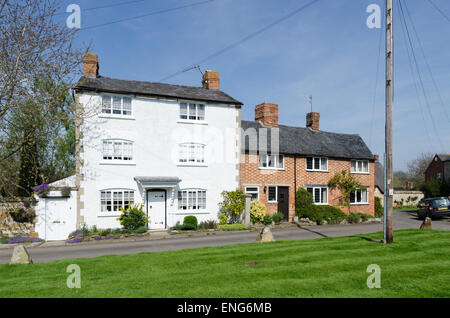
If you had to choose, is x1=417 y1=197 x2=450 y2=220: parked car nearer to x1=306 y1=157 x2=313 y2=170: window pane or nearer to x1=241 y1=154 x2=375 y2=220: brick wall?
x1=241 y1=154 x2=375 y2=220: brick wall

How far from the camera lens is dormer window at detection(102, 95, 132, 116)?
2148 cm

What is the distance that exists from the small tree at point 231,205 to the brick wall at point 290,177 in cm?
138

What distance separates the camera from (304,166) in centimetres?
2800

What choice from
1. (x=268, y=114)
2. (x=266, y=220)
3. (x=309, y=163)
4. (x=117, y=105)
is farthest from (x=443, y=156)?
(x=117, y=105)

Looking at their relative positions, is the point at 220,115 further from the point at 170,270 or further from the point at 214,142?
the point at 170,270

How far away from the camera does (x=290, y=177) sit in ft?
89.2

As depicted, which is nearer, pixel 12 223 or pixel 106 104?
pixel 12 223

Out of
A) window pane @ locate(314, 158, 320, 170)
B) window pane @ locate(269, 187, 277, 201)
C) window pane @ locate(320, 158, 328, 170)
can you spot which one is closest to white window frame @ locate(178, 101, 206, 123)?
window pane @ locate(269, 187, 277, 201)

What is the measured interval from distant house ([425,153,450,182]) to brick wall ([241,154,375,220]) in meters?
26.6

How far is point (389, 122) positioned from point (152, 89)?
52.2ft

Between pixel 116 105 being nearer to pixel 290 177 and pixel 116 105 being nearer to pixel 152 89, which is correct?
pixel 152 89

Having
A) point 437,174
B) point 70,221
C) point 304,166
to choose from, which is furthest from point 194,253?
point 437,174
